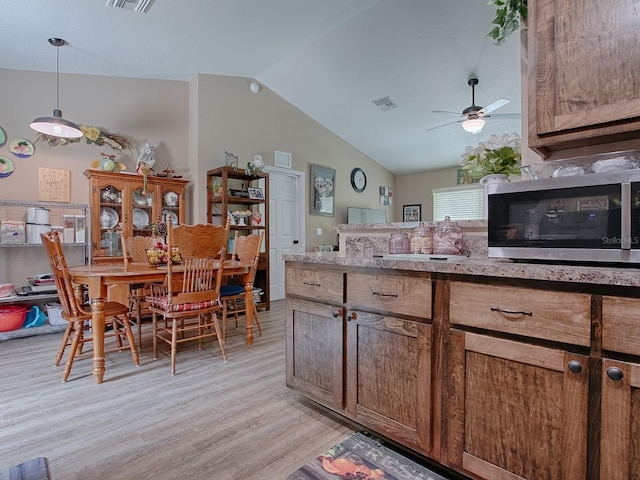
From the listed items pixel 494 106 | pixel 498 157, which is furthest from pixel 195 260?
pixel 494 106

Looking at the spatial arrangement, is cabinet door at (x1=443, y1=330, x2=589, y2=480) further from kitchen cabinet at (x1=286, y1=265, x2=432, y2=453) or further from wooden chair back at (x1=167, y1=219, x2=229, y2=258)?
wooden chair back at (x1=167, y1=219, x2=229, y2=258)

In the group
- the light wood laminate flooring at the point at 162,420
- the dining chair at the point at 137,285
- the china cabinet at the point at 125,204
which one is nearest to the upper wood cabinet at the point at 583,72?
the light wood laminate flooring at the point at 162,420

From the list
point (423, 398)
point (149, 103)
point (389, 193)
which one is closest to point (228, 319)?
point (149, 103)

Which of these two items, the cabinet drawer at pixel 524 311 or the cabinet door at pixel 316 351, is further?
the cabinet door at pixel 316 351

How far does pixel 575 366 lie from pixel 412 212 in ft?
23.0

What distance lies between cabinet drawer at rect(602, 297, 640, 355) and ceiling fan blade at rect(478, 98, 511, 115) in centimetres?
327

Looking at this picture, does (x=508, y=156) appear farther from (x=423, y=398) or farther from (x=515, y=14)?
(x=423, y=398)

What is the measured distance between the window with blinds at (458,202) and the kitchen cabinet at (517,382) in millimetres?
6095

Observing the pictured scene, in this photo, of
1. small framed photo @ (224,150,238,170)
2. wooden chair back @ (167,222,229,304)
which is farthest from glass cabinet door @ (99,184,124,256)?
wooden chair back @ (167,222,229,304)

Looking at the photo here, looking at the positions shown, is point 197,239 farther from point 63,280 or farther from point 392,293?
point 392,293

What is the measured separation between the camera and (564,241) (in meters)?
1.13

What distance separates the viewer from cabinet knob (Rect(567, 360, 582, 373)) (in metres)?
1.03

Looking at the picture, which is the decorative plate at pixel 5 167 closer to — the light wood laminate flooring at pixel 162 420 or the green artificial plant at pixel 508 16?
the light wood laminate flooring at pixel 162 420

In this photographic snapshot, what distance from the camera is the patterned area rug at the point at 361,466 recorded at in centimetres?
131
